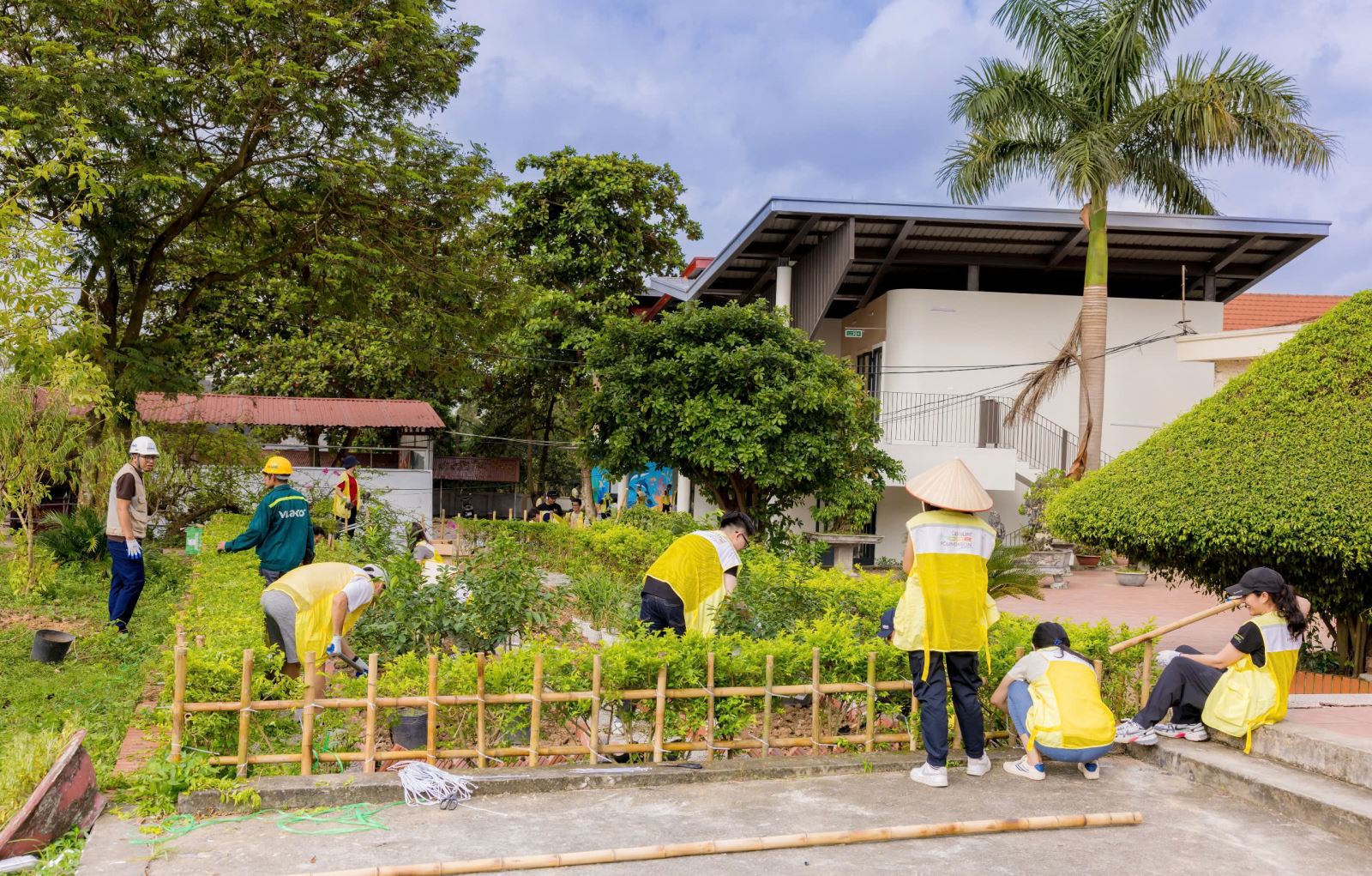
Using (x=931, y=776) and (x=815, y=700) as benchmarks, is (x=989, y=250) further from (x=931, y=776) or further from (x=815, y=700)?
(x=931, y=776)

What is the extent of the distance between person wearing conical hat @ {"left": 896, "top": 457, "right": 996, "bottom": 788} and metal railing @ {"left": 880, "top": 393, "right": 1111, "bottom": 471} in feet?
48.7

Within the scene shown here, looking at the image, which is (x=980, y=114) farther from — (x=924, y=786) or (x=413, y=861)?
(x=413, y=861)

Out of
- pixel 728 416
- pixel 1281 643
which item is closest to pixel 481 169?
pixel 728 416

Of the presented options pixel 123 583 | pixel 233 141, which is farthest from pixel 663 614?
pixel 233 141

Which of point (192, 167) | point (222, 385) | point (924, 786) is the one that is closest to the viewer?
point (924, 786)

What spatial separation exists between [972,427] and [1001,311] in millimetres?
2322

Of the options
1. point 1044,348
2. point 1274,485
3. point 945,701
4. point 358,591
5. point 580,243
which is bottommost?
point 945,701

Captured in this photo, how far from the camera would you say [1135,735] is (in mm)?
6000

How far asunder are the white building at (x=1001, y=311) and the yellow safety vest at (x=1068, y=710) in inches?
549

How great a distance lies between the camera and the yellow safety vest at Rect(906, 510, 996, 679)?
5.26 meters

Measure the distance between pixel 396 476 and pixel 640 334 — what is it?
699 inches

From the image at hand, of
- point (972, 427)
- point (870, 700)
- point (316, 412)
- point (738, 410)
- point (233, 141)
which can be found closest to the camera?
point (870, 700)

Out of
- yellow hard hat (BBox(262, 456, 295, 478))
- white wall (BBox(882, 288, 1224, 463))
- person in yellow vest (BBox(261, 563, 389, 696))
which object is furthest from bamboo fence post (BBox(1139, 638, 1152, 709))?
white wall (BBox(882, 288, 1224, 463))

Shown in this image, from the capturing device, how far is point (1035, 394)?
64.5 ft
